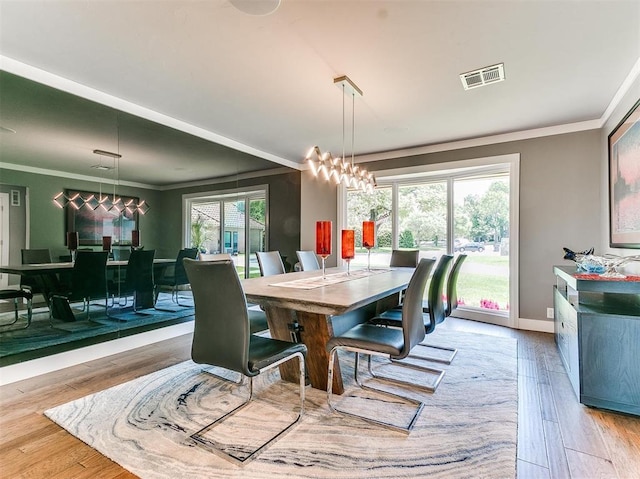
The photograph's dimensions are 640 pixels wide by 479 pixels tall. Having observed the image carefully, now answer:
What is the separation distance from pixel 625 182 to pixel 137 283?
4.68m

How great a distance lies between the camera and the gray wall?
3.58m

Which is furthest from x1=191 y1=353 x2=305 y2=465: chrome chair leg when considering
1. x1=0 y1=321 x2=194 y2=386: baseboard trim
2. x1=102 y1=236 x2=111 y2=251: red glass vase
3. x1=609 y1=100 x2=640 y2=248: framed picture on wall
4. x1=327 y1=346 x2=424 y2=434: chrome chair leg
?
x1=609 y1=100 x2=640 y2=248: framed picture on wall

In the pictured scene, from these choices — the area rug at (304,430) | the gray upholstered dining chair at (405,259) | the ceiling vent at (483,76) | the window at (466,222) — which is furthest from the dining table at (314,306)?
the window at (466,222)

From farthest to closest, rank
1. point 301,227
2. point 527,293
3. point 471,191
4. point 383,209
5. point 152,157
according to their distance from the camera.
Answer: point 301,227
point 383,209
point 471,191
point 527,293
point 152,157

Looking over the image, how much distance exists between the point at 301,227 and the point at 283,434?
13.4 feet

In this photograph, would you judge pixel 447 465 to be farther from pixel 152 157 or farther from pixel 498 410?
pixel 152 157

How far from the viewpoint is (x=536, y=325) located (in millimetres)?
3838

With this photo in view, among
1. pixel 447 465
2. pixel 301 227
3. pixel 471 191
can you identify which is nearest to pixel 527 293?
pixel 471 191

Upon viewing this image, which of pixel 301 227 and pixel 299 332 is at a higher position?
pixel 301 227

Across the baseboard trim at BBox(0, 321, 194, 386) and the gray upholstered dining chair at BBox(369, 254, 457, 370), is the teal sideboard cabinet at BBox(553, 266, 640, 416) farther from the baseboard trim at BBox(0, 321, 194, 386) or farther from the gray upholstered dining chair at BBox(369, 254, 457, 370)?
the baseboard trim at BBox(0, 321, 194, 386)

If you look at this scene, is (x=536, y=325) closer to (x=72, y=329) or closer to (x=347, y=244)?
(x=347, y=244)

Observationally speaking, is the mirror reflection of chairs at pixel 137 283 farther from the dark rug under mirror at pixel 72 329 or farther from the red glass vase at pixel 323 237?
the red glass vase at pixel 323 237

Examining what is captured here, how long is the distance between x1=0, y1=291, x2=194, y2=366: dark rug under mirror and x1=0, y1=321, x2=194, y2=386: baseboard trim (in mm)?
45

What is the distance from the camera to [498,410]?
200 centimetres
